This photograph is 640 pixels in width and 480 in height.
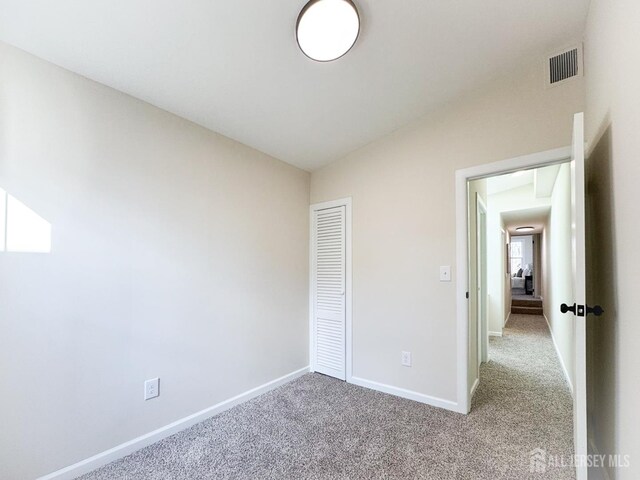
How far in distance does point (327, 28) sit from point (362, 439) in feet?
8.06

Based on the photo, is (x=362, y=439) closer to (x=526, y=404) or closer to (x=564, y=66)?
(x=526, y=404)

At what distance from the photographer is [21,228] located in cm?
147

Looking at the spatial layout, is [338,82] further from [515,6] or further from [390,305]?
[390,305]

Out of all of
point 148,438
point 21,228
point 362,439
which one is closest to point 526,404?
point 362,439

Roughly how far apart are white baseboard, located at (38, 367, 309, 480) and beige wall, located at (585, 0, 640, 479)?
2.31 m

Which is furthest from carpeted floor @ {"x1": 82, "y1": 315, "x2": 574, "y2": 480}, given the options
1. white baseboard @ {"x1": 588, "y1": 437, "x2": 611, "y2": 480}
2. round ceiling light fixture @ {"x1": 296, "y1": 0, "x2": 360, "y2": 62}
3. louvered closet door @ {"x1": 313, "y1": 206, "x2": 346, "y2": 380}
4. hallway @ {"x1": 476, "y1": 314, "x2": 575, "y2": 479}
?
round ceiling light fixture @ {"x1": 296, "y1": 0, "x2": 360, "y2": 62}

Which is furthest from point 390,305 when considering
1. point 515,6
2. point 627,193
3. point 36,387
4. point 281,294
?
point 36,387

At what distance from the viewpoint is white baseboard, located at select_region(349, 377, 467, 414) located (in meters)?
2.32

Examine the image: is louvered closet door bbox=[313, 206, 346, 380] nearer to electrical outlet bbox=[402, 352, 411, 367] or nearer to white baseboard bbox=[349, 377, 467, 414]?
white baseboard bbox=[349, 377, 467, 414]

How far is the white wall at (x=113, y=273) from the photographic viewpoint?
58.3 inches

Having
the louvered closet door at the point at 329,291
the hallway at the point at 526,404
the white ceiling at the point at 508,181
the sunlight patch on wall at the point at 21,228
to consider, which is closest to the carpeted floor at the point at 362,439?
the hallway at the point at 526,404

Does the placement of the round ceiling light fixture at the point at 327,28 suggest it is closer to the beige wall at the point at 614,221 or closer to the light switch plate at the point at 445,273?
the beige wall at the point at 614,221

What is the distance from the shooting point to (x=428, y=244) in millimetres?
2502

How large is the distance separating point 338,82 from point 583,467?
241cm
